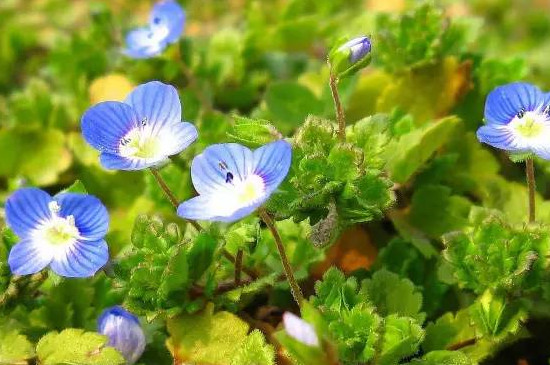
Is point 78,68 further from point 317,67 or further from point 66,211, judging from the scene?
point 66,211

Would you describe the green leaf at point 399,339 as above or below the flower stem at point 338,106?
below

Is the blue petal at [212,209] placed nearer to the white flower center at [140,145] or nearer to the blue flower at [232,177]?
the blue flower at [232,177]

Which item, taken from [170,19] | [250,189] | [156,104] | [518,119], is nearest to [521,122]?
[518,119]

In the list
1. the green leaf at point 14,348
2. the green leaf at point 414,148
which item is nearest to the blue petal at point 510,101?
the green leaf at point 414,148

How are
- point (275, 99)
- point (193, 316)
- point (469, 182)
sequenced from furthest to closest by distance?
point (275, 99) < point (469, 182) < point (193, 316)

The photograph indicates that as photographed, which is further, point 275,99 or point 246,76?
point 246,76

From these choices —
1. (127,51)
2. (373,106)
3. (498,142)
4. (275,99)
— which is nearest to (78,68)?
(127,51)

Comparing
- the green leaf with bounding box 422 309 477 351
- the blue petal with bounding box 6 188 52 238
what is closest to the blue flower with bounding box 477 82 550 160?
the green leaf with bounding box 422 309 477 351
